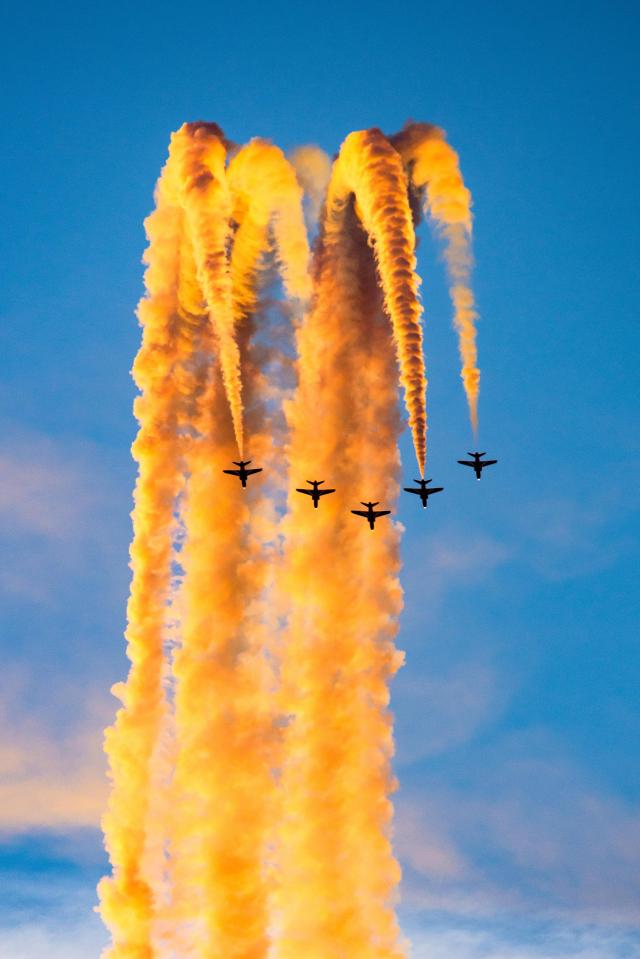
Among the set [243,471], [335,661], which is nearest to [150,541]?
[243,471]

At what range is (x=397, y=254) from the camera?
7088 cm

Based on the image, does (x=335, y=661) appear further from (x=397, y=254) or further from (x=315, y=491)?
(x=397, y=254)

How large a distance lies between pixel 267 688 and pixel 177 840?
7053 mm

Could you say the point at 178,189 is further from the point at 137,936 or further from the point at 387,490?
the point at 137,936

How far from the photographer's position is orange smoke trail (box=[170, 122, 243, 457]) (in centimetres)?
7338

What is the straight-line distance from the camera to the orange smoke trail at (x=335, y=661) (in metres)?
78.7

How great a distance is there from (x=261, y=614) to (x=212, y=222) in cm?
1635

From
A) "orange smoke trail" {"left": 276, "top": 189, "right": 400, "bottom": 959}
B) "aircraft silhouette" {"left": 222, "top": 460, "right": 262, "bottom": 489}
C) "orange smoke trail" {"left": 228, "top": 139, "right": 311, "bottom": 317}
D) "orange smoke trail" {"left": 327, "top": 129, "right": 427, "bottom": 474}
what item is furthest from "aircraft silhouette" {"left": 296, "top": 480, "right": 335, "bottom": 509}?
"orange smoke trail" {"left": 228, "top": 139, "right": 311, "bottom": 317}

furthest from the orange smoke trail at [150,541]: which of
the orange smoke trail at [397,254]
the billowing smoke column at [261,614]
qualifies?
the orange smoke trail at [397,254]

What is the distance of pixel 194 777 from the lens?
7888 cm

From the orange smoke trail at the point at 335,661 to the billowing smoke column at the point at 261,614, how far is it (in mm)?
81

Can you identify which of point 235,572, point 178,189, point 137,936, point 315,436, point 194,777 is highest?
point 178,189

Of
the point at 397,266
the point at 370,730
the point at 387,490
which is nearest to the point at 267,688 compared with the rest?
the point at 370,730

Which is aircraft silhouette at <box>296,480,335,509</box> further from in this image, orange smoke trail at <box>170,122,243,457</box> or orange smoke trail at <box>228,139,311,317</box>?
orange smoke trail at <box>228,139,311,317</box>
